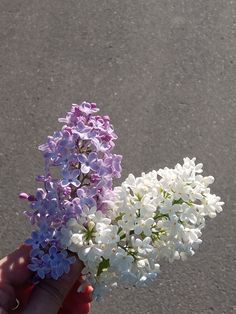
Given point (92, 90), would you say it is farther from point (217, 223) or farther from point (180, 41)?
point (217, 223)

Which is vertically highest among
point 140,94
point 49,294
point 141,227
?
point 140,94

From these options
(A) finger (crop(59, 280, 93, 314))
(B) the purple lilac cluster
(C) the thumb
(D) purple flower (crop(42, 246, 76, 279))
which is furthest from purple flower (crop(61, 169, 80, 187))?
(A) finger (crop(59, 280, 93, 314))

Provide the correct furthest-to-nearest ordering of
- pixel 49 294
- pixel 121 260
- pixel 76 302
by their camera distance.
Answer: pixel 76 302 < pixel 49 294 < pixel 121 260

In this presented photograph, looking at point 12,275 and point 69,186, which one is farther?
point 12,275

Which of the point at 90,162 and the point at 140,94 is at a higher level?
the point at 140,94

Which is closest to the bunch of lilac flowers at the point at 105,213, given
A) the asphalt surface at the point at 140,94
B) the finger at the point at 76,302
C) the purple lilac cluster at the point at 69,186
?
the purple lilac cluster at the point at 69,186

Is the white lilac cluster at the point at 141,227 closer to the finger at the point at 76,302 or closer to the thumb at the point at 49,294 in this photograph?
the thumb at the point at 49,294

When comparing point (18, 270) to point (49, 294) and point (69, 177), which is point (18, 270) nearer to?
point (49, 294)

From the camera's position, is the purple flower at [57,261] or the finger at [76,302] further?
the finger at [76,302]

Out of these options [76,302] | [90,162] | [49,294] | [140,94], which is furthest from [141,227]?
[140,94]
